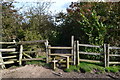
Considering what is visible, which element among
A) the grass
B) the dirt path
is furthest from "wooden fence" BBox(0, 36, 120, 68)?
the dirt path

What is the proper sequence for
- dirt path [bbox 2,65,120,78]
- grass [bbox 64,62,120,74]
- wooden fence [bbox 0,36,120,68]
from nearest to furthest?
dirt path [bbox 2,65,120,78]
grass [bbox 64,62,120,74]
wooden fence [bbox 0,36,120,68]

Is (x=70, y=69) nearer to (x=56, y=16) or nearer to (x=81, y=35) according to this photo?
(x=81, y=35)

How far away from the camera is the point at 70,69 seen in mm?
7242

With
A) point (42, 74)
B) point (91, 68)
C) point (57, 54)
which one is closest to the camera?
point (42, 74)

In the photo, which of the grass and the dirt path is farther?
the grass

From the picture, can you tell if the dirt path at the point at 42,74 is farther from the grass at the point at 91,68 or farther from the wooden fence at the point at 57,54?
the wooden fence at the point at 57,54

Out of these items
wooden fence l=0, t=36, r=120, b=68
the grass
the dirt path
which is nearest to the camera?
the dirt path

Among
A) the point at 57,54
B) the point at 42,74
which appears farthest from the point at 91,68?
the point at 42,74

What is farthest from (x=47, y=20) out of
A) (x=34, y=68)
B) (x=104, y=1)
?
(x=34, y=68)

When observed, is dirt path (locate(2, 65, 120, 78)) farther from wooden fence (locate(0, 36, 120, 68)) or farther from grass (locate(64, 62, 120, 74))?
wooden fence (locate(0, 36, 120, 68))

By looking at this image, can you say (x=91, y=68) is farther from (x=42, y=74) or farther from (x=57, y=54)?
(x=42, y=74)

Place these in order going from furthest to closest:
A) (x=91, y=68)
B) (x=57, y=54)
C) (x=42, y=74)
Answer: (x=57, y=54)
(x=91, y=68)
(x=42, y=74)

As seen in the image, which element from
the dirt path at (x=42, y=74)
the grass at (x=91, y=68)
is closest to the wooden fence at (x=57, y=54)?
the grass at (x=91, y=68)

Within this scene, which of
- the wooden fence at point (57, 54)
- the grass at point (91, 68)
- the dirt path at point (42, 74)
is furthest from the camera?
the wooden fence at point (57, 54)
